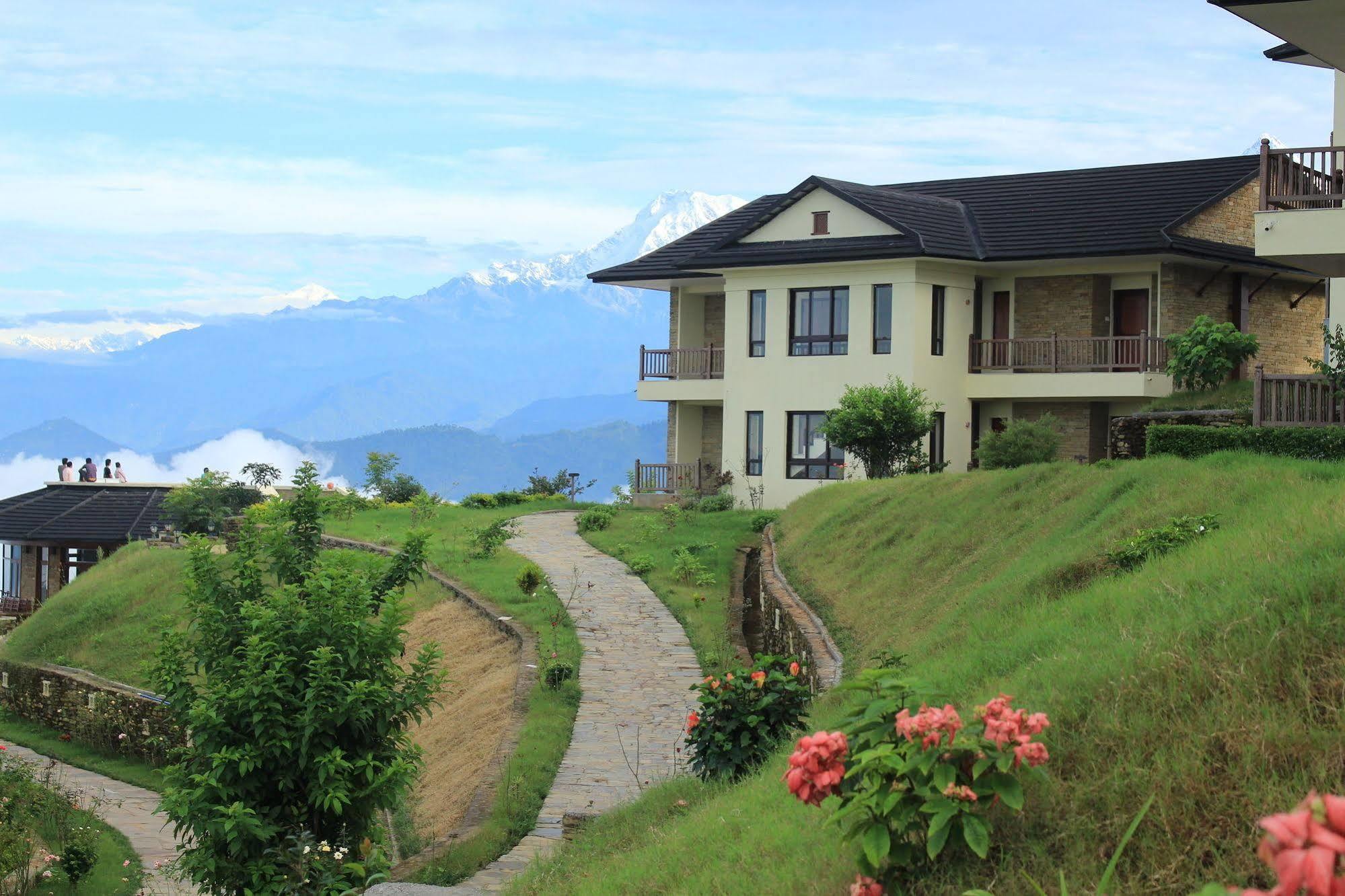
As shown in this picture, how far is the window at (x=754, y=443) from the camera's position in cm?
3409

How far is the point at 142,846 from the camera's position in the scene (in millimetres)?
20109

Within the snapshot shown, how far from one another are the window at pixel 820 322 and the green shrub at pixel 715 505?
3759 mm

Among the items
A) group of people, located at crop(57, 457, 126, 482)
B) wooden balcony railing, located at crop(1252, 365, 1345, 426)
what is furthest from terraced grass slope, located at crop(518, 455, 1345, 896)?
group of people, located at crop(57, 457, 126, 482)

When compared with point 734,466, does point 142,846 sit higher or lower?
lower

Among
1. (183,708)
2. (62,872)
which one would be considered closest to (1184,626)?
(183,708)

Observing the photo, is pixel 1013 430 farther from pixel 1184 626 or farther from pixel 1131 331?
pixel 1184 626

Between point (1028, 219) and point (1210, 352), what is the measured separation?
1053cm

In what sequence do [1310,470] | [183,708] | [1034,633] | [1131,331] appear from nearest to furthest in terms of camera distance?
1. [1034,633]
2. [183,708]
3. [1310,470]
4. [1131,331]

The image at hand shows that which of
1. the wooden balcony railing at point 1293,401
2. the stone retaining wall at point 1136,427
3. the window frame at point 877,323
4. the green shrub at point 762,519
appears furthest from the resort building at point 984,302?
the wooden balcony railing at point 1293,401

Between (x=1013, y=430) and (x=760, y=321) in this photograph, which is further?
(x=760, y=321)

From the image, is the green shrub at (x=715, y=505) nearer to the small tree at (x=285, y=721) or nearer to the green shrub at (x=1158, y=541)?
the small tree at (x=285, y=721)

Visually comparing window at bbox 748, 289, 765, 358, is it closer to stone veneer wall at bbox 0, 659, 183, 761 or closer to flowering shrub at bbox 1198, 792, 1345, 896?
stone veneer wall at bbox 0, 659, 183, 761

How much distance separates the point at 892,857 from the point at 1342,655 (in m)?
2.55

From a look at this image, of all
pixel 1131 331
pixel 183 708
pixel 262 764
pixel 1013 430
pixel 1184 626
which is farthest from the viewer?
pixel 1131 331
